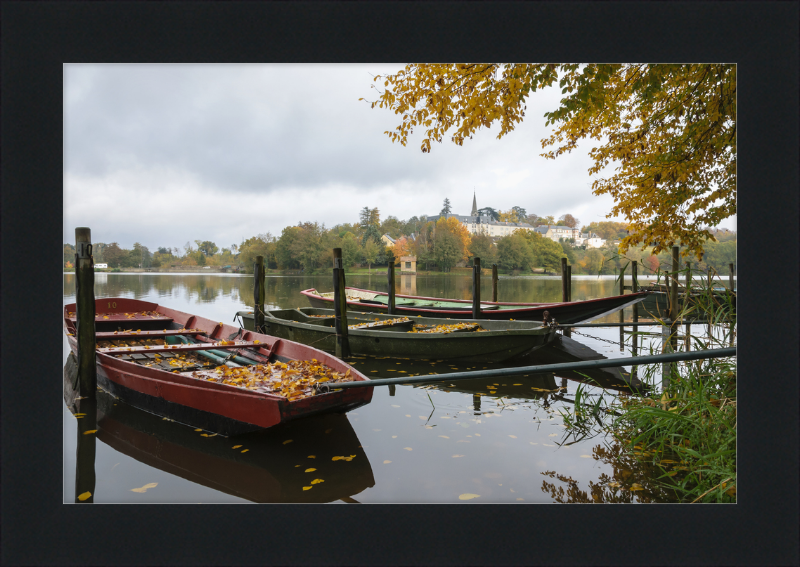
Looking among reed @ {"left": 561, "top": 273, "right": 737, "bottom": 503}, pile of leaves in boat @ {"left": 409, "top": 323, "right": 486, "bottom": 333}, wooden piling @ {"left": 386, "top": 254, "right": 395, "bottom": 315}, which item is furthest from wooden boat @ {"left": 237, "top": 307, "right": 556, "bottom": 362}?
reed @ {"left": 561, "top": 273, "right": 737, "bottom": 503}

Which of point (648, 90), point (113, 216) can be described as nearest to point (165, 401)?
point (113, 216)

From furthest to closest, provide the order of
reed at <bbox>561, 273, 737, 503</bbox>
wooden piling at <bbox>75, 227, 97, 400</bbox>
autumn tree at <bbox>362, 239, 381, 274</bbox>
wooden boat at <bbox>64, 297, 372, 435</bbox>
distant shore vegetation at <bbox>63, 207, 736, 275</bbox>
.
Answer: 1. autumn tree at <bbox>362, 239, 381, 274</bbox>
2. distant shore vegetation at <bbox>63, 207, 736, 275</bbox>
3. wooden piling at <bbox>75, 227, 97, 400</bbox>
4. wooden boat at <bbox>64, 297, 372, 435</bbox>
5. reed at <bbox>561, 273, 737, 503</bbox>

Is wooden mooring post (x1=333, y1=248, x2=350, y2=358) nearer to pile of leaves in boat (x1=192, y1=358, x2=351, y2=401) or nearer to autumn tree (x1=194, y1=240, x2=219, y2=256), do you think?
pile of leaves in boat (x1=192, y1=358, x2=351, y2=401)

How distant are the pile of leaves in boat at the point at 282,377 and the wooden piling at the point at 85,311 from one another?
1125 mm

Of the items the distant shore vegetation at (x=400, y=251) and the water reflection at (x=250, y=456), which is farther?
the distant shore vegetation at (x=400, y=251)

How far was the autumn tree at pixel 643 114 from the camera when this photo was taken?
120 inches

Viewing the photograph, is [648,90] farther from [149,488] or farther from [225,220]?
[225,220]

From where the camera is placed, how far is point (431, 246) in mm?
23422

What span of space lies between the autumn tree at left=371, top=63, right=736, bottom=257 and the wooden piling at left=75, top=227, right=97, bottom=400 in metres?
2.82

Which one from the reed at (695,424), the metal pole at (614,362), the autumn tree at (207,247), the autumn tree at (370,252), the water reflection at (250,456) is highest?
the autumn tree at (370,252)

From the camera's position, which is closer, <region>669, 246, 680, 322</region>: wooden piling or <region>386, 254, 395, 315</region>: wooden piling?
<region>669, 246, 680, 322</region>: wooden piling

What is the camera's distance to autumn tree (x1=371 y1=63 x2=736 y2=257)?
3.06 meters

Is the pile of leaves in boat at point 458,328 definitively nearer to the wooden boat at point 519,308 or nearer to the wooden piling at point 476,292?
the wooden piling at point 476,292

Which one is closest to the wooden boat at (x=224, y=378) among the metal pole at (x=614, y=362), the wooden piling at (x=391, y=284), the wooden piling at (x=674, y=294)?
the metal pole at (x=614, y=362)
